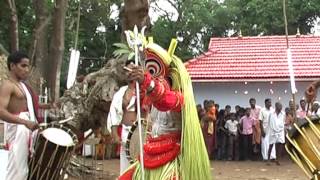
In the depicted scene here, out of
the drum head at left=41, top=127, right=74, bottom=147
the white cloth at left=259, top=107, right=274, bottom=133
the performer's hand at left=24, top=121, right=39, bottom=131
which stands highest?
the white cloth at left=259, top=107, right=274, bottom=133

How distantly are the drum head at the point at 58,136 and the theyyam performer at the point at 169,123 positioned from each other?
899mm

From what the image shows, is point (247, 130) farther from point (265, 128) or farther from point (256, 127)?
point (265, 128)

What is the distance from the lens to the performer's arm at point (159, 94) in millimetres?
4750

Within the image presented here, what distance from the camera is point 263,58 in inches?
832

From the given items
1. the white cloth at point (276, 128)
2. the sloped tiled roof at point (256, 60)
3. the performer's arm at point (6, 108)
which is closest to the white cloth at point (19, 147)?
the performer's arm at point (6, 108)

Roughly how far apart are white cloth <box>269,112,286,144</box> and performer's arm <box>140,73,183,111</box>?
11637mm

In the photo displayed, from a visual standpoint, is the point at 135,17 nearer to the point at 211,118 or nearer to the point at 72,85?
the point at 72,85

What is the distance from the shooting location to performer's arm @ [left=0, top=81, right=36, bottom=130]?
567 cm

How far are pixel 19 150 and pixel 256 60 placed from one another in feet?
52.3

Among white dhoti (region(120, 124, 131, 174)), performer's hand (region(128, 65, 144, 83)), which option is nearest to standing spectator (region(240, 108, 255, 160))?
white dhoti (region(120, 124, 131, 174))

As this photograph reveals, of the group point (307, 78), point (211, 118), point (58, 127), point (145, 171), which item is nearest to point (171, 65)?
point (145, 171)

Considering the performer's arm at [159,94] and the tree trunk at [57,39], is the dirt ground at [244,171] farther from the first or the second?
the performer's arm at [159,94]

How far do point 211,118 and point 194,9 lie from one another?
20151 millimetres

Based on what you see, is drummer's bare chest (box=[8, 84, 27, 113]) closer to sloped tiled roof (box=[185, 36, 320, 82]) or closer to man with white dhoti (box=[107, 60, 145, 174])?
man with white dhoti (box=[107, 60, 145, 174])
